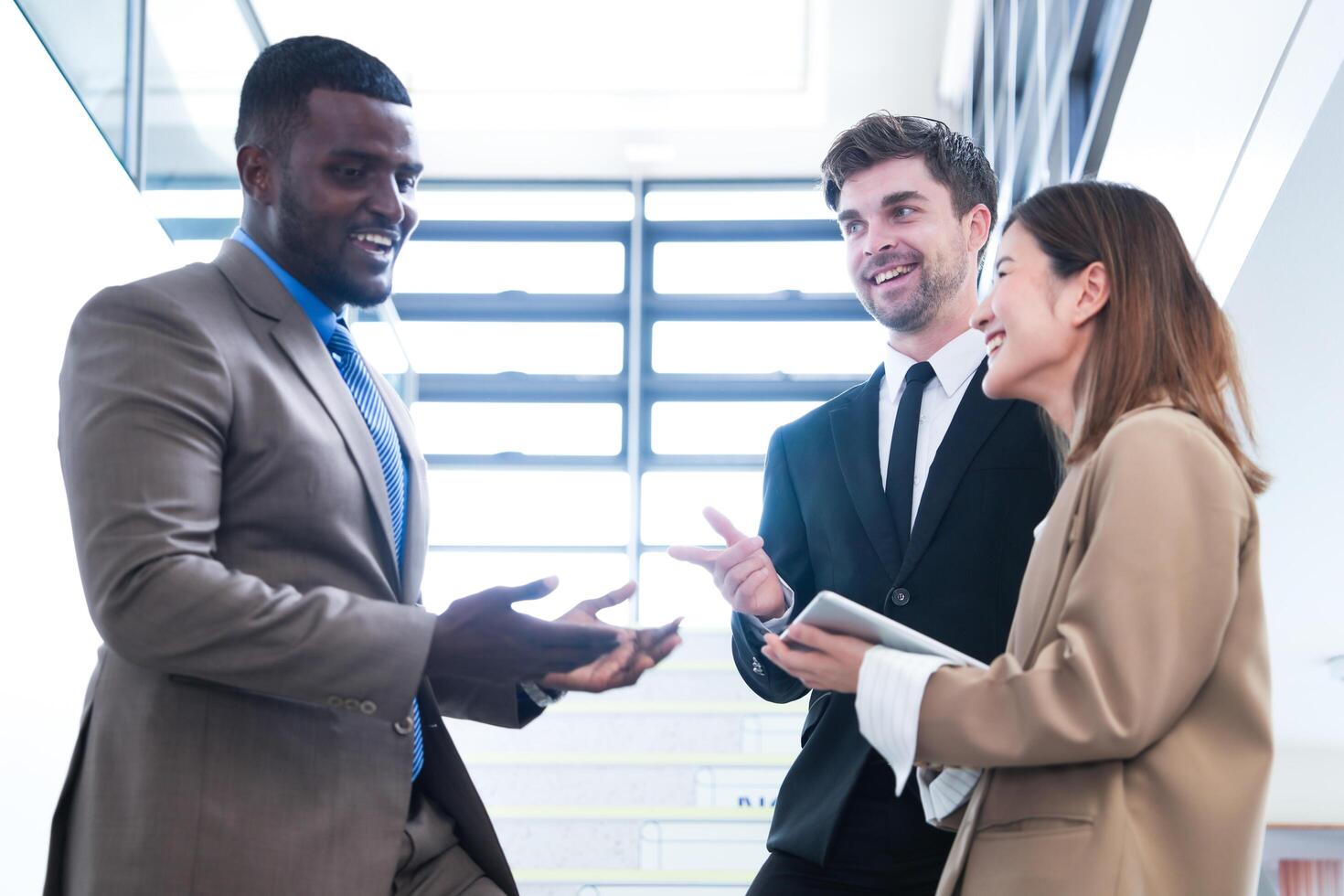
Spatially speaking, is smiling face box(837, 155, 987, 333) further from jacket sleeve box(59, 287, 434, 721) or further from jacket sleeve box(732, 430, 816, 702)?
jacket sleeve box(59, 287, 434, 721)

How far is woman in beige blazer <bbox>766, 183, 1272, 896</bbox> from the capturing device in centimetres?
159

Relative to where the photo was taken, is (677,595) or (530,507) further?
(530,507)

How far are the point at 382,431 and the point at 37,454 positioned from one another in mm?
1441

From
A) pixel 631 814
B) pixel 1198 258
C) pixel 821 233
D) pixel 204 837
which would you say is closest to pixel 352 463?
pixel 204 837

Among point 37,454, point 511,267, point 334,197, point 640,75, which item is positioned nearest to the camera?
point 334,197

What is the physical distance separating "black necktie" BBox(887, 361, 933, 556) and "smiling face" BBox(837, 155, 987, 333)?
119 mm

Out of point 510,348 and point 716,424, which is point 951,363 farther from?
point 510,348

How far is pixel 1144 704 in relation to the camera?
1.58m

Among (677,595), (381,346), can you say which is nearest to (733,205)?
(677,595)

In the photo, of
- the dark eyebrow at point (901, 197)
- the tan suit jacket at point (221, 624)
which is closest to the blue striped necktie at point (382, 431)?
the tan suit jacket at point (221, 624)

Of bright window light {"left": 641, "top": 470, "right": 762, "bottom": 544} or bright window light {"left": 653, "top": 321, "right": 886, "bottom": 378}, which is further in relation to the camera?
bright window light {"left": 653, "top": 321, "right": 886, "bottom": 378}

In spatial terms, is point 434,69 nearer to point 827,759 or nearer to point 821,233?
point 821,233

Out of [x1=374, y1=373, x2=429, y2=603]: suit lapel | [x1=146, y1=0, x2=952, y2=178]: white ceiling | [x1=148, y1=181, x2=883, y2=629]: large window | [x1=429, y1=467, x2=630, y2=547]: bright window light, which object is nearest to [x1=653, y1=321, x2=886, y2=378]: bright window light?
[x1=148, y1=181, x2=883, y2=629]: large window

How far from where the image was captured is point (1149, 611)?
1594 mm
